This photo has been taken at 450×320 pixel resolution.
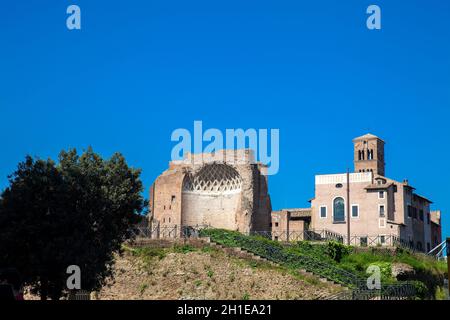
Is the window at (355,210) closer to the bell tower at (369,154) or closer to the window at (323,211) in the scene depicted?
the window at (323,211)

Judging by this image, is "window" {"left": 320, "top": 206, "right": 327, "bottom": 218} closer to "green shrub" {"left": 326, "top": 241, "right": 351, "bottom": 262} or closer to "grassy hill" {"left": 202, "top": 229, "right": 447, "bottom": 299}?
"grassy hill" {"left": 202, "top": 229, "right": 447, "bottom": 299}

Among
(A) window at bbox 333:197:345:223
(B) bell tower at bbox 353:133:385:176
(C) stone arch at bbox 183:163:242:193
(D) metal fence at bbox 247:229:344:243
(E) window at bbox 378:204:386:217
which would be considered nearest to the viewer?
(D) metal fence at bbox 247:229:344:243

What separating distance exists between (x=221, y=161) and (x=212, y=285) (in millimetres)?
25784

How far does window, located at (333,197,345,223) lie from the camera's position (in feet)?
195

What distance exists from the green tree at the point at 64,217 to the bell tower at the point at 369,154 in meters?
43.2

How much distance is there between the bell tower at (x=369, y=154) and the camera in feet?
229

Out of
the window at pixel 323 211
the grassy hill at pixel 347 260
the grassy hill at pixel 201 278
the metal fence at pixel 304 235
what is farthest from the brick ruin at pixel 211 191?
the grassy hill at pixel 201 278

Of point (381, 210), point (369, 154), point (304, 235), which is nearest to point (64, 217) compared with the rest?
point (304, 235)

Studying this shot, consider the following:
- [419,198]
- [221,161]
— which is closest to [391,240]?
[419,198]

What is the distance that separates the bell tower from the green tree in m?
43.2

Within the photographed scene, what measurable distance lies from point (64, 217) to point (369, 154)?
4857 cm

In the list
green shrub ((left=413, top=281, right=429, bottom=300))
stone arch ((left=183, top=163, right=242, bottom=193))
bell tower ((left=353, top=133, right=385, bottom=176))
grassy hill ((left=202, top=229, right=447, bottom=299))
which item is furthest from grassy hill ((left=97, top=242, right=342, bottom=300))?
bell tower ((left=353, top=133, right=385, bottom=176))
